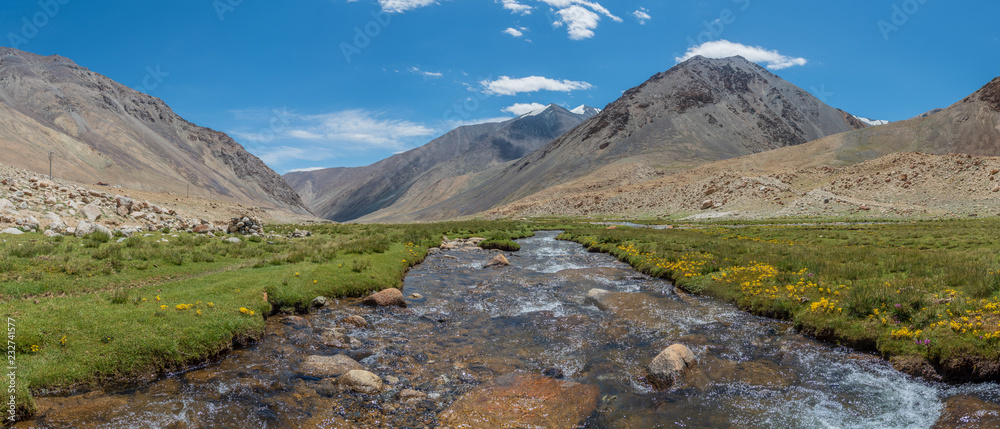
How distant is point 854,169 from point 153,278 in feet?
336

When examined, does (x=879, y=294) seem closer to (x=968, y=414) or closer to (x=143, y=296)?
(x=968, y=414)

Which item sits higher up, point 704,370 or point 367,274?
point 367,274

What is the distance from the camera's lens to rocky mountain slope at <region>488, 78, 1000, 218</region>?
6312 cm

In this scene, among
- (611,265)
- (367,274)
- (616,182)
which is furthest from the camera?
(616,182)

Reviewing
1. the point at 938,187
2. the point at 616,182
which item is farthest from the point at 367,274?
the point at 616,182

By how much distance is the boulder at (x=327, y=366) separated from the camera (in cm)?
1100

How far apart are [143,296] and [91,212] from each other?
23.9 m

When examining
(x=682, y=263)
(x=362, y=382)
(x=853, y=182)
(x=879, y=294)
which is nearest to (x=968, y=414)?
(x=879, y=294)

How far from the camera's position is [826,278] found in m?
17.0

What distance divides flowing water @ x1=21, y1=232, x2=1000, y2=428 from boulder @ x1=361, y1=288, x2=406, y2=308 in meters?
0.48

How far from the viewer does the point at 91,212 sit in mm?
30219

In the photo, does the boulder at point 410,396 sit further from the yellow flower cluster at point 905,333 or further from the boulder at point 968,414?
the yellow flower cluster at point 905,333

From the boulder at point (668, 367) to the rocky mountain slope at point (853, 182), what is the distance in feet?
209

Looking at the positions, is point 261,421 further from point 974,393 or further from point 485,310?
point 974,393
